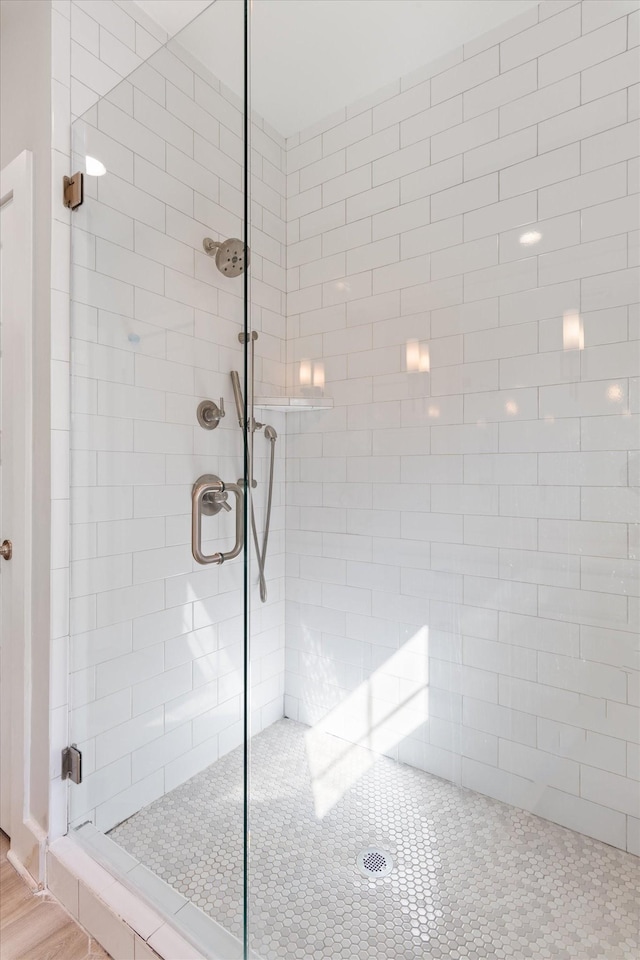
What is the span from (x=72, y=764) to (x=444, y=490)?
1281 mm

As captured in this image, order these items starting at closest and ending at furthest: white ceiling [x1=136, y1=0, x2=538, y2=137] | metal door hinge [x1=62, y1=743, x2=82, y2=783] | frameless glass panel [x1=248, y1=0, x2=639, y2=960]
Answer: frameless glass panel [x1=248, y1=0, x2=639, y2=960] → white ceiling [x1=136, y1=0, x2=538, y2=137] → metal door hinge [x1=62, y1=743, x2=82, y2=783]

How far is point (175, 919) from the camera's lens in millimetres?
1084

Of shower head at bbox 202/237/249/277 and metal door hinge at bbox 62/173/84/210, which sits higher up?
metal door hinge at bbox 62/173/84/210

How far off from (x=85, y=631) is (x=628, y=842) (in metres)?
1.49

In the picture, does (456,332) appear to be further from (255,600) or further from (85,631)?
(85,631)

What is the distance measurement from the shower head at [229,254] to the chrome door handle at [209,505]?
524 mm

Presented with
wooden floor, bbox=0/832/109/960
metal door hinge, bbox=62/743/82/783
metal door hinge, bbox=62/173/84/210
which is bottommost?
wooden floor, bbox=0/832/109/960

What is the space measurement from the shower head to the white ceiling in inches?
13.0

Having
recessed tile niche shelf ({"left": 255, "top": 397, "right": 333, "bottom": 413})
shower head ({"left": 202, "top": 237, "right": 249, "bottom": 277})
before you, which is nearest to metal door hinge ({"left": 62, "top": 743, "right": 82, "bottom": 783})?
recessed tile niche shelf ({"left": 255, "top": 397, "right": 333, "bottom": 413})

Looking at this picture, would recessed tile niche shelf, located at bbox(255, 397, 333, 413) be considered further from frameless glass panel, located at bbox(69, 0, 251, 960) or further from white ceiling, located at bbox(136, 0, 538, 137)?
white ceiling, located at bbox(136, 0, 538, 137)

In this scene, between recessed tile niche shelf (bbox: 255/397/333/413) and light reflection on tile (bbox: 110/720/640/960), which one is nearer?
light reflection on tile (bbox: 110/720/640/960)

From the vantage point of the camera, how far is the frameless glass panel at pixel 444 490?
113 centimetres

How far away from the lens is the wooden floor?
1151 millimetres

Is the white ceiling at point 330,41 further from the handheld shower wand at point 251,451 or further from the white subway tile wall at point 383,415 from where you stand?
the handheld shower wand at point 251,451
